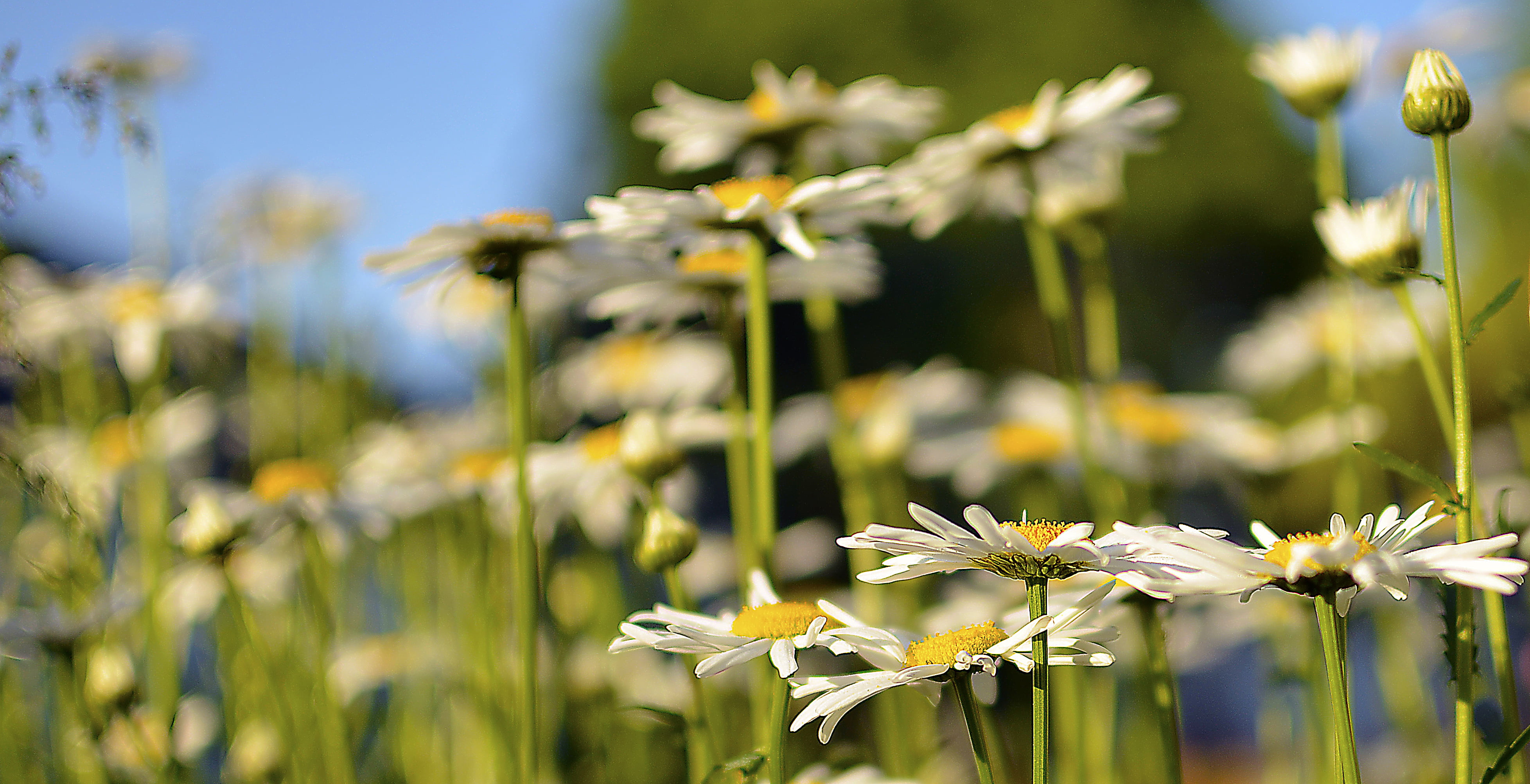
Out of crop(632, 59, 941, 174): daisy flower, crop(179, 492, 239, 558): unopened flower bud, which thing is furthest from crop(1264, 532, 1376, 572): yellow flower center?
crop(179, 492, 239, 558): unopened flower bud

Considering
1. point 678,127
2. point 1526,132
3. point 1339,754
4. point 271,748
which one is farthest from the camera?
point 1526,132

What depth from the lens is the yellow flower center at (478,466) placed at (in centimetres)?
142

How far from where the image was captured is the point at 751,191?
1.02 metres

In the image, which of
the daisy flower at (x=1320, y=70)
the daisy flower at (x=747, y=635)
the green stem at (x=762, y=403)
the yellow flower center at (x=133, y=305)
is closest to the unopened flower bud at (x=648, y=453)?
the green stem at (x=762, y=403)

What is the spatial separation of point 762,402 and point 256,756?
2.32ft

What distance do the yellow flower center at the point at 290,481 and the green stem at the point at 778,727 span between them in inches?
36.3

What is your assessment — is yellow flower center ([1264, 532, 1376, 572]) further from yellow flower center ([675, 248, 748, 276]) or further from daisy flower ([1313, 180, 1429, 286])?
yellow flower center ([675, 248, 748, 276])

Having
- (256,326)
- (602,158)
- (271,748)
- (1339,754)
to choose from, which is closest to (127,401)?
(256,326)

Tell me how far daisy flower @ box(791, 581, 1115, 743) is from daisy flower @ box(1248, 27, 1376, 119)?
0.74 meters

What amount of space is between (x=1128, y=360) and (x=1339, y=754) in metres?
5.92

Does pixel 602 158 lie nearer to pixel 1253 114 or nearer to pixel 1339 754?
pixel 1253 114

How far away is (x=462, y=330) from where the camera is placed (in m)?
2.44

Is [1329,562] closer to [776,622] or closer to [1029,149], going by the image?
[776,622]

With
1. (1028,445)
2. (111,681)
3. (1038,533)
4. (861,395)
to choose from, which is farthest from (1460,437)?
(861,395)
